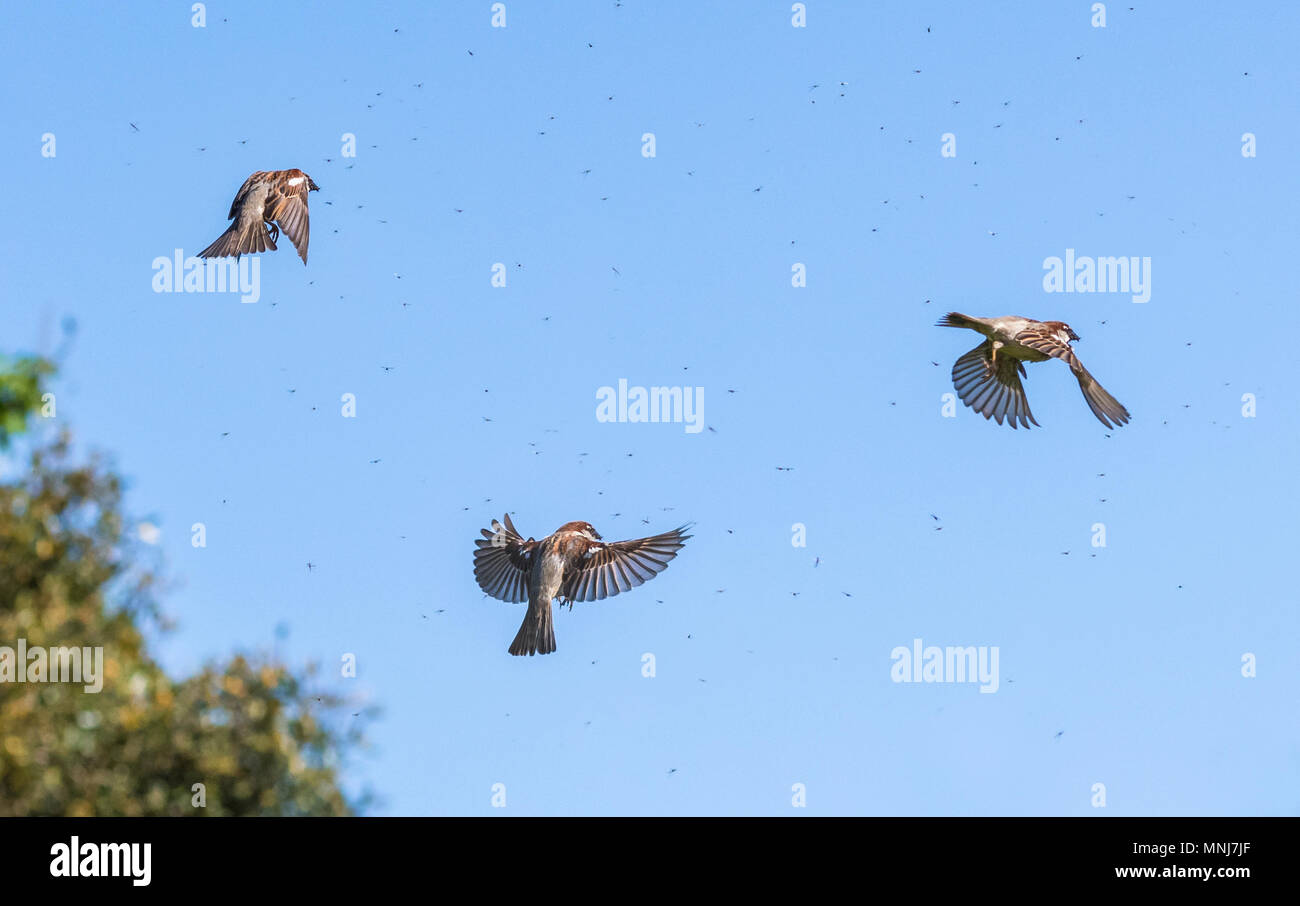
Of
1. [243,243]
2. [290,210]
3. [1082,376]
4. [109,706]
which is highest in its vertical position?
[290,210]

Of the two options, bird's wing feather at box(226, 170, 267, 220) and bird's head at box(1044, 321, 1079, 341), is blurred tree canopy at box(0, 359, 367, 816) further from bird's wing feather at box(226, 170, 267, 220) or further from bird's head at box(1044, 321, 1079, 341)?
bird's head at box(1044, 321, 1079, 341)

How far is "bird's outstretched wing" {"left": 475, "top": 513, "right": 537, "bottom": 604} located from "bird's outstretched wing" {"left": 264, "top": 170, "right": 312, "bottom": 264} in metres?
2.32

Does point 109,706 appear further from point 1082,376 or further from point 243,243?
point 1082,376

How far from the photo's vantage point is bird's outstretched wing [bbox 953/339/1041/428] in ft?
36.0

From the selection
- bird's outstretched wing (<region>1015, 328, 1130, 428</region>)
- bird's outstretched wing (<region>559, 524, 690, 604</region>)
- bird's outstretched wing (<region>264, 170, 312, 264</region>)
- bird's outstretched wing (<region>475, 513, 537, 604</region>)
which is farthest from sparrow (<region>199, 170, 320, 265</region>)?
bird's outstretched wing (<region>1015, 328, 1130, 428</region>)

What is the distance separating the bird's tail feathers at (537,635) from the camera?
32.0 ft

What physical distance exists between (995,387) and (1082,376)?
3.83ft

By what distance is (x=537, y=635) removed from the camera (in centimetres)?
978

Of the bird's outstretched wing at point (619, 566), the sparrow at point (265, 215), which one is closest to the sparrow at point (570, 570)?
the bird's outstretched wing at point (619, 566)

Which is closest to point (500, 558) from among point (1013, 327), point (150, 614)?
point (150, 614)

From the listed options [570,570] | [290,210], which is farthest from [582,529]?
[290,210]

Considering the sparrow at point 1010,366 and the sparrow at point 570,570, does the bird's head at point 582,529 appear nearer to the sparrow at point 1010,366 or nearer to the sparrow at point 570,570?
the sparrow at point 570,570
